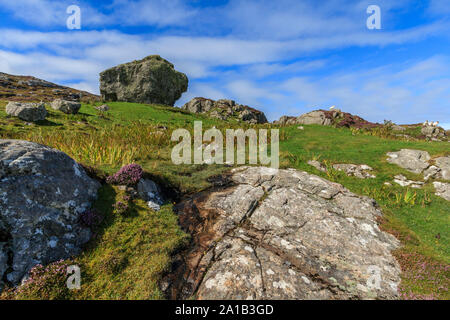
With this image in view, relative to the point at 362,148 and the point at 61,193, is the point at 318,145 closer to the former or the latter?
the point at 362,148

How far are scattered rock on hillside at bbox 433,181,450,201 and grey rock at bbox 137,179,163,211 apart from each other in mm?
16605

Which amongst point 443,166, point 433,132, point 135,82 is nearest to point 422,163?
point 443,166

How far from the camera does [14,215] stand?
620cm

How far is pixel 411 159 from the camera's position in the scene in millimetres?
14844

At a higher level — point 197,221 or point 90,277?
point 197,221

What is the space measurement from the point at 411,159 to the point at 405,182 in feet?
8.96

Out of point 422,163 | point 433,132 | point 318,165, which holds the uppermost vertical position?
point 433,132

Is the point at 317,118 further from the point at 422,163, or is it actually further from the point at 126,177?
the point at 126,177

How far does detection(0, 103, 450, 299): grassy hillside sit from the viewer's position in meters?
6.23

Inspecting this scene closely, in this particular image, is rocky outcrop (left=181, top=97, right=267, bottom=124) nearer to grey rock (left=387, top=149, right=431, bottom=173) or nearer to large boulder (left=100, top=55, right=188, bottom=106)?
large boulder (left=100, top=55, right=188, bottom=106)

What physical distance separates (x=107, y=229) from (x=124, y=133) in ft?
52.7

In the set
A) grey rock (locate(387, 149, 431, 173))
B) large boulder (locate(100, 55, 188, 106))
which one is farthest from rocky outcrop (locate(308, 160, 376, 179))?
large boulder (locate(100, 55, 188, 106))

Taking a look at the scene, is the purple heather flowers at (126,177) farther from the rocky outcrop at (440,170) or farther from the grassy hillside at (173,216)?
the rocky outcrop at (440,170)
